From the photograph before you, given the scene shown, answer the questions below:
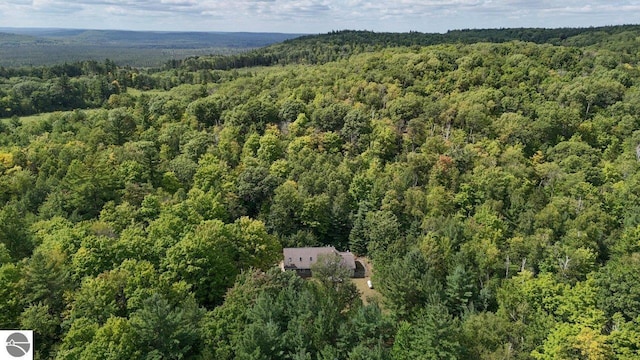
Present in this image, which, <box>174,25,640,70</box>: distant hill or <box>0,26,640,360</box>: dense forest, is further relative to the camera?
<box>174,25,640,70</box>: distant hill

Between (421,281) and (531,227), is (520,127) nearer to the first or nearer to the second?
(531,227)

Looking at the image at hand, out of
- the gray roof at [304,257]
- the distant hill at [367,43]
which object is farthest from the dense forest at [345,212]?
the distant hill at [367,43]

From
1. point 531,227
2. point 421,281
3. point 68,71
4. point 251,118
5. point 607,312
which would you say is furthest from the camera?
point 68,71

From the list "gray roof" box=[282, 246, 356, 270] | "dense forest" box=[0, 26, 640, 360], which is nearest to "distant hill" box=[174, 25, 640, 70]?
"dense forest" box=[0, 26, 640, 360]

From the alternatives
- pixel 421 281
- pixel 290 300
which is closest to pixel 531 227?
pixel 421 281

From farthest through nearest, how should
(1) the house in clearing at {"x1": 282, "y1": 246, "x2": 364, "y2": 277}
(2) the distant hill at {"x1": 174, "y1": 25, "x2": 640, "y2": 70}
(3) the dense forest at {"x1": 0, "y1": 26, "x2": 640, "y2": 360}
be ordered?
(2) the distant hill at {"x1": 174, "y1": 25, "x2": 640, "y2": 70}
(1) the house in clearing at {"x1": 282, "y1": 246, "x2": 364, "y2": 277}
(3) the dense forest at {"x1": 0, "y1": 26, "x2": 640, "y2": 360}

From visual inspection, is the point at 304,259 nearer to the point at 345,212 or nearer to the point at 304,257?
the point at 304,257

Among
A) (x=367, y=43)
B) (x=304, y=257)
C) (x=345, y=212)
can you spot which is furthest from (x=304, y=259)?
(x=367, y=43)

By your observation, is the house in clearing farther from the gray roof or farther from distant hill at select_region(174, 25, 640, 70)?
distant hill at select_region(174, 25, 640, 70)
